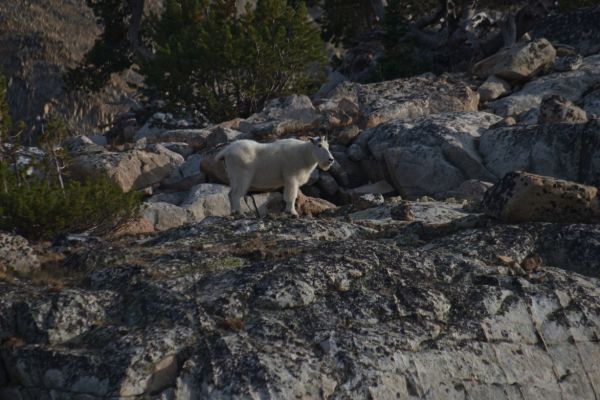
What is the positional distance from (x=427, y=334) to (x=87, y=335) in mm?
3328

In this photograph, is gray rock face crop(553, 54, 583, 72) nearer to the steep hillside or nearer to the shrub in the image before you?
the shrub

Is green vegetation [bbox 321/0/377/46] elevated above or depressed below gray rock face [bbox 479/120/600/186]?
below

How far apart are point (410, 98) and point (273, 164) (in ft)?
32.0

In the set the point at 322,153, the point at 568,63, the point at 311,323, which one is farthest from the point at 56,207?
the point at 568,63

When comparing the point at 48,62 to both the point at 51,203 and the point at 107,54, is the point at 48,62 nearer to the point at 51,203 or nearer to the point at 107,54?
the point at 107,54

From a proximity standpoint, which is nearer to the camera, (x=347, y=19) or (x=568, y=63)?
(x=568, y=63)

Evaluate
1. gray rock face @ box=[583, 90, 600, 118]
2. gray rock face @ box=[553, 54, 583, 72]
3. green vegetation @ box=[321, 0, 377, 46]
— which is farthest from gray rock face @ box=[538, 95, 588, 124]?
green vegetation @ box=[321, 0, 377, 46]

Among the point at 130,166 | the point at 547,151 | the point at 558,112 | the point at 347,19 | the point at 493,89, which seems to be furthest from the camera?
the point at 347,19

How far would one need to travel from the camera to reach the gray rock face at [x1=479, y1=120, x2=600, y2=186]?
17766 mm

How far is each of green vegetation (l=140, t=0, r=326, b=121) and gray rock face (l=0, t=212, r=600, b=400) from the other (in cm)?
1725

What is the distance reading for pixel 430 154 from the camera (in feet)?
64.2

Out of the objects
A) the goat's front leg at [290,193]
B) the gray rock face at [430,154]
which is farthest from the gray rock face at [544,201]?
the gray rock face at [430,154]

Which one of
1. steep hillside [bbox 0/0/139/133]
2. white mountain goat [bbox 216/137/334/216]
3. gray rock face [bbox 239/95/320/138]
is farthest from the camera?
steep hillside [bbox 0/0/139/133]

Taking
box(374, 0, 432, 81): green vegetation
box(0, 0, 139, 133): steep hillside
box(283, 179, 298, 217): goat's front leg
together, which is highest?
box(283, 179, 298, 217): goat's front leg
